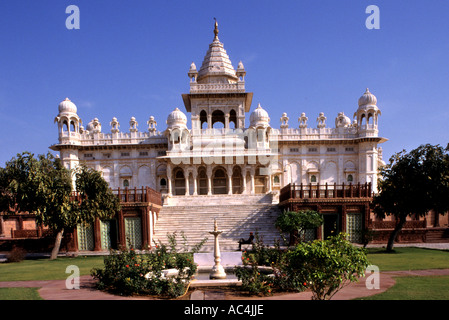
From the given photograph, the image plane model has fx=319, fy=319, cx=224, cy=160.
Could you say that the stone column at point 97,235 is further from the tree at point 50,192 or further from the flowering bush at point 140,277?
the flowering bush at point 140,277

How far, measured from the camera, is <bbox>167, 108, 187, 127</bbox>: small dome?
122 feet

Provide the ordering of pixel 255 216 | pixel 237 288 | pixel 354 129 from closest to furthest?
pixel 237 288, pixel 255 216, pixel 354 129

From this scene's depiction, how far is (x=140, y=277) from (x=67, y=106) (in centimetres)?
3471

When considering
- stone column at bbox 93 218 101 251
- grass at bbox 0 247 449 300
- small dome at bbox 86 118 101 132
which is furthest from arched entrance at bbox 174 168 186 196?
grass at bbox 0 247 449 300

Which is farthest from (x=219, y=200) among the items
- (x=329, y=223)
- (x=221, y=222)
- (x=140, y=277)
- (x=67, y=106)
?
(x=67, y=106)

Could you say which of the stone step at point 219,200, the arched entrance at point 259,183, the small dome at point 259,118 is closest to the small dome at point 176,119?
the small dome at point 259,118

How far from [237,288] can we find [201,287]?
1172 millimetres

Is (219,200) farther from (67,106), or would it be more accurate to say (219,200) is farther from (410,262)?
(67,106)

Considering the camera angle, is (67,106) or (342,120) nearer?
(67,106)

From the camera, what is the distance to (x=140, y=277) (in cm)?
1001

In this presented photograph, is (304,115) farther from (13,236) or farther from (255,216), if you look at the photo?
(13,236)
